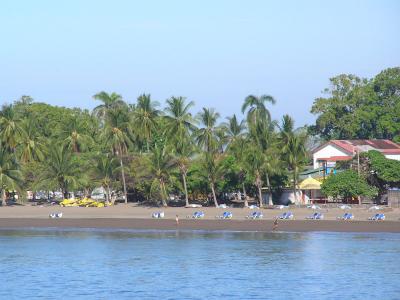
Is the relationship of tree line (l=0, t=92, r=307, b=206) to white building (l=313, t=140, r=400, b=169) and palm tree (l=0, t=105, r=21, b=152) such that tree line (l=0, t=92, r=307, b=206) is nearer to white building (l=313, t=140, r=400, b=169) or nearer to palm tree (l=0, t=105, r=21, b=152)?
palm tree (l=0, t=105, r=21, b=152)

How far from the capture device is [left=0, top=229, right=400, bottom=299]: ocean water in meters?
35.7

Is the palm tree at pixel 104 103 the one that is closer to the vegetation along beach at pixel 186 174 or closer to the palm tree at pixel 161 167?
the vegetation along beach at pixel 186 174

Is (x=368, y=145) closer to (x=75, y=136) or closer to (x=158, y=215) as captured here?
(x=75, y=136)

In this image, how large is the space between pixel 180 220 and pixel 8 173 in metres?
19.4

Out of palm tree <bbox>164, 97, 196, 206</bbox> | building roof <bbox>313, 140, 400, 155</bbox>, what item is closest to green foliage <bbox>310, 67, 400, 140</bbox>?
building roof <bbox>313, 140, 400, 155</bbox>

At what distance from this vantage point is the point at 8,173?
78375 mm

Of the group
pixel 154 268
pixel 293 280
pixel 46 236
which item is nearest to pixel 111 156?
pixel 46 236

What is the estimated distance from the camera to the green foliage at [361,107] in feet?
360

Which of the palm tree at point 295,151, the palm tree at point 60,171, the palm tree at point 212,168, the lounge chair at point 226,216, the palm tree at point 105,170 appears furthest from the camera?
the palm tree at point 60,171

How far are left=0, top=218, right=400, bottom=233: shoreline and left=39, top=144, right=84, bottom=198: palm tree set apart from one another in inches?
290

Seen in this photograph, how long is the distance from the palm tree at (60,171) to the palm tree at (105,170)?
208 centimetres

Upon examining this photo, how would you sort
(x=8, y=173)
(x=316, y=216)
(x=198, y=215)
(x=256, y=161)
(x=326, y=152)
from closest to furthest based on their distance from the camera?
(x=316, y=216) < (x=198, y=215) < (x=256, y=161) < (x=8, y=173) < (x=326, y=152)

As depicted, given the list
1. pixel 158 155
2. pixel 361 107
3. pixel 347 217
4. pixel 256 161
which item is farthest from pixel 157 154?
pixel 361 107

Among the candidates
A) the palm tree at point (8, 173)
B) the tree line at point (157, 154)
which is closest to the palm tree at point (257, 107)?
the tree line at point (157, 154)
